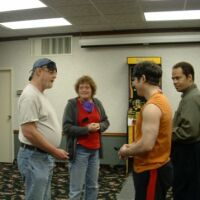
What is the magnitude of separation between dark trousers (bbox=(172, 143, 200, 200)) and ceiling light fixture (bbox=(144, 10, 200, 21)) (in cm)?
257

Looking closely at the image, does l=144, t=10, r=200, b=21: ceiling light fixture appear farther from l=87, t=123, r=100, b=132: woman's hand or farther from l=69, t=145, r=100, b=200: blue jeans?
l=69, t=145, r=100, b=200: blue jeans

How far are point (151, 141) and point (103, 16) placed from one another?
325cm

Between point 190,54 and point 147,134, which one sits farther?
point 190,54

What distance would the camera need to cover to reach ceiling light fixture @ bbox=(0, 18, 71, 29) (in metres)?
4.91

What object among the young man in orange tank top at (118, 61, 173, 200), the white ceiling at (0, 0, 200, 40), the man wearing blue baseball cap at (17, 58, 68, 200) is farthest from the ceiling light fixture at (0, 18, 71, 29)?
the young man in orange tank top at (118, 61, 173, 200)

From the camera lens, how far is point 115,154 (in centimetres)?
582

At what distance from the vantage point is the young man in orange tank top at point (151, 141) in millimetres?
1793

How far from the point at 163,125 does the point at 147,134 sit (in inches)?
5.3

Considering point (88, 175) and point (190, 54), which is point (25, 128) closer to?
point (88, 175)

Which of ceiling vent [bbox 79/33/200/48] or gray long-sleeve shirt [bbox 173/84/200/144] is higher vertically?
ceiling vent [bbox 79/33/200/48]

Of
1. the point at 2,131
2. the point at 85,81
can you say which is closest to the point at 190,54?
the point at 85,81

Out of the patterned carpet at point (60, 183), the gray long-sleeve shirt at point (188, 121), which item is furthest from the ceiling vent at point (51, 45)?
the gray long-sleeve shirt at point (188, 121)

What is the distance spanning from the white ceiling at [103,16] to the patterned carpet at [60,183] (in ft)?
8.15

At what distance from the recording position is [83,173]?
2797mm
